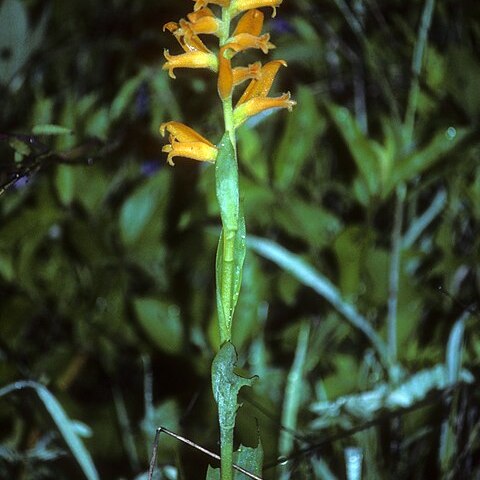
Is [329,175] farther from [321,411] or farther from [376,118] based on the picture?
[321,411]

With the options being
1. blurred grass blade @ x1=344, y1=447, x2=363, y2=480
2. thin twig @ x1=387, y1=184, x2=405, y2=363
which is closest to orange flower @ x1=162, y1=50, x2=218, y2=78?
blurred grass blade @ x1=344, y1=447, x2=363, y2=480

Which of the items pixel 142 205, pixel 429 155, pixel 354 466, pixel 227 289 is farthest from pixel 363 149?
pixel 227 289

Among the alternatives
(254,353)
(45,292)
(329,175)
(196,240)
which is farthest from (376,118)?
(45,292)

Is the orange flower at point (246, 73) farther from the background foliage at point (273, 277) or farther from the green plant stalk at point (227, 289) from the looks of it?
the background foliage at point (273, 277)

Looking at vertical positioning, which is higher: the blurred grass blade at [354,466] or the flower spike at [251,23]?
the flower spike at [251,23]

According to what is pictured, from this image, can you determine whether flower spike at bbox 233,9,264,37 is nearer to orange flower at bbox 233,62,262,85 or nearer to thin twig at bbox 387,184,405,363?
orange flower at bbox 233,62,262,85

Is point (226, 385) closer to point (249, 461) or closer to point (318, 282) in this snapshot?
point (249, 461)

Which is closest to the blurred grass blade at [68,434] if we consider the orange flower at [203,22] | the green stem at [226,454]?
the green stem at [226,454]
